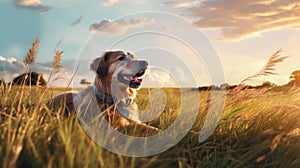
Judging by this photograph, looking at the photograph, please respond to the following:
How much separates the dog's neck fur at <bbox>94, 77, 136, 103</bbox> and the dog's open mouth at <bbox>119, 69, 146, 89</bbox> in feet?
0.32

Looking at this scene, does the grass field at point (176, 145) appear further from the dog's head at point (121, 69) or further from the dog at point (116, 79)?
the dog's head at point (121, 69)

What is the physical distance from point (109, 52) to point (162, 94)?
1.49 meters

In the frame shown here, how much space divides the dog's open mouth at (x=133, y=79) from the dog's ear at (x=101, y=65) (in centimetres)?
25

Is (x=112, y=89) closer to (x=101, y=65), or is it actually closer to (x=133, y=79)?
(x=133, y=79)

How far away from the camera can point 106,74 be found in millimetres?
6004

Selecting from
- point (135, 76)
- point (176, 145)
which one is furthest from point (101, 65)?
point (176, 145)

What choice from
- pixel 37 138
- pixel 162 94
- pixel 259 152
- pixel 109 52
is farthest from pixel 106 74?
pixel 37 138

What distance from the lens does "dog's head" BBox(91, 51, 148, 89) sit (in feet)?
19.5

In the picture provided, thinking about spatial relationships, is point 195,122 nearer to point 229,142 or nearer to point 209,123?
point 209,123

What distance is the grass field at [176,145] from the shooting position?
7.92ft

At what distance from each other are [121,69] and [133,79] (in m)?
0.23

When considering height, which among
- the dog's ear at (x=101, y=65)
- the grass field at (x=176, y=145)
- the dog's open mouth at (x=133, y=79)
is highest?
the dog's ear at (x=101, y=65)

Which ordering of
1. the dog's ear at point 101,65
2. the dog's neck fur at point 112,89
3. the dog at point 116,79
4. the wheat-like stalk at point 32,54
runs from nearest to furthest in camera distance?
the wheat-like stalk at point 32,54
the dog at point 116,79
the dog's neck fur at point 112,89
the dog's ear at point 101,65

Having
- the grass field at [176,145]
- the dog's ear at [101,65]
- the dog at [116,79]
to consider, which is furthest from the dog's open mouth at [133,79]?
the grass field at [176,145]
